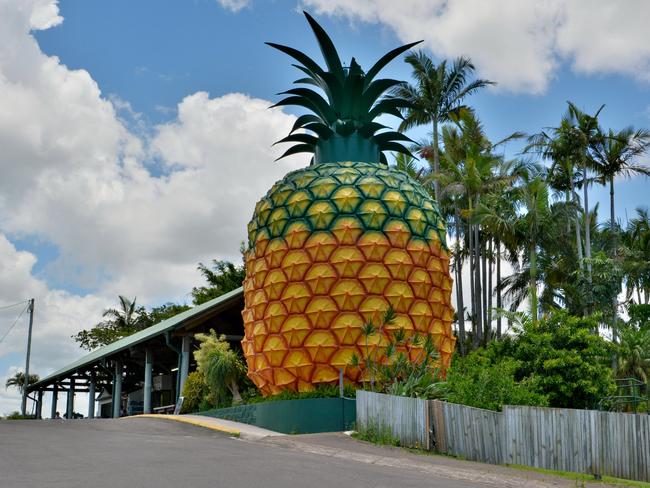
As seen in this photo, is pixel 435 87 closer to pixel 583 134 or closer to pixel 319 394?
pixel 583 134

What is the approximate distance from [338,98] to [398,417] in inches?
422

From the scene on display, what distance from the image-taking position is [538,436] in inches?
563

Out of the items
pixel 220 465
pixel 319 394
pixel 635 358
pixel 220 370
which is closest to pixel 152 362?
pixel 220 370

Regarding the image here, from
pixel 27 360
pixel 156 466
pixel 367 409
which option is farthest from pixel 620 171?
pixel 27 360

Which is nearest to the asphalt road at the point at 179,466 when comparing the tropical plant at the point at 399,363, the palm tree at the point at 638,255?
the tropical plant at the point at 399,363

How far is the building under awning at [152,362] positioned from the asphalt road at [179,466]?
1193 centimetres

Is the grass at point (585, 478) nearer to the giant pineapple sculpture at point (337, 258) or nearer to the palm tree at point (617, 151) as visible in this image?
the giant pineapple sculpture at point (337, 258)

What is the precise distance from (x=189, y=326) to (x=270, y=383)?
8.26 metres

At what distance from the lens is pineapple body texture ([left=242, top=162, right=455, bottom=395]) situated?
67.8 ft

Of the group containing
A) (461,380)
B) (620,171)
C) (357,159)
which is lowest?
(461,380)

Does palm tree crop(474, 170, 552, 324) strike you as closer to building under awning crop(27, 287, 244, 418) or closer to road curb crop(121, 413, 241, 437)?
building under awning crop(27, 287, 244, 418)

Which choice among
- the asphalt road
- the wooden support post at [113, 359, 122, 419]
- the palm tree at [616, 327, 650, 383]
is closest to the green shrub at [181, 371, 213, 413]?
the asphalt road

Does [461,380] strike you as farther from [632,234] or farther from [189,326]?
[632,234]

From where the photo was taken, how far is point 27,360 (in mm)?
46719
